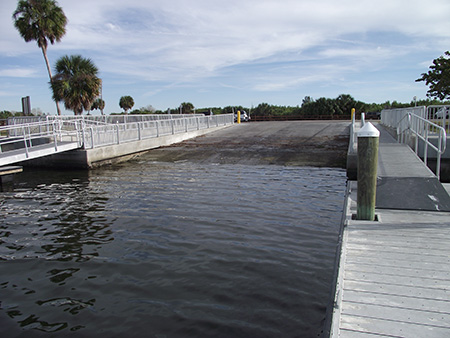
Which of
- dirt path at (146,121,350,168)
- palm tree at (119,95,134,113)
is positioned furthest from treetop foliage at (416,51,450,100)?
palm tree at (119,95,134,113)

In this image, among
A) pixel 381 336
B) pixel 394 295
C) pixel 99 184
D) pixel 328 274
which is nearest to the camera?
pixel 381 336

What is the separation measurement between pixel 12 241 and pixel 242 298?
5.30 m

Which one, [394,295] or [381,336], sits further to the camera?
[394,295]

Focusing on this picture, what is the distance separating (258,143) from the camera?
23.6 m

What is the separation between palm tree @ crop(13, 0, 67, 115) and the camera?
37781 millimetres

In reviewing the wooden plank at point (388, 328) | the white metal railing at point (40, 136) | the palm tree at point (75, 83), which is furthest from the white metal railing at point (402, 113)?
the palm tree at point (75, 83)

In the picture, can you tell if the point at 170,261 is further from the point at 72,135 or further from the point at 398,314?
the point at 72,135

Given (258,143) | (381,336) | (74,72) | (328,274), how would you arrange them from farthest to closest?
1. (74,72)
2. (258,143)
3. (328,274)
4. (381,336)

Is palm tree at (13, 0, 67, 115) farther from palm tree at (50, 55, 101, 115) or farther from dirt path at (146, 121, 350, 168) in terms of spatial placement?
dirt path at (146, 121, 350, 168)

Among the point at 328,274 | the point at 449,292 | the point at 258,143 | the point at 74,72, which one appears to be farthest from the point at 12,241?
the point at 74,72

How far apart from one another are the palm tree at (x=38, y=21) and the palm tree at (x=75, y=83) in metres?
2.23

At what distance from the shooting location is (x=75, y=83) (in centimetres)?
3928

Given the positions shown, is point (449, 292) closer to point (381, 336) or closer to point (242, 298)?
point (381, 336)

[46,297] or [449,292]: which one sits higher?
[449,292]
